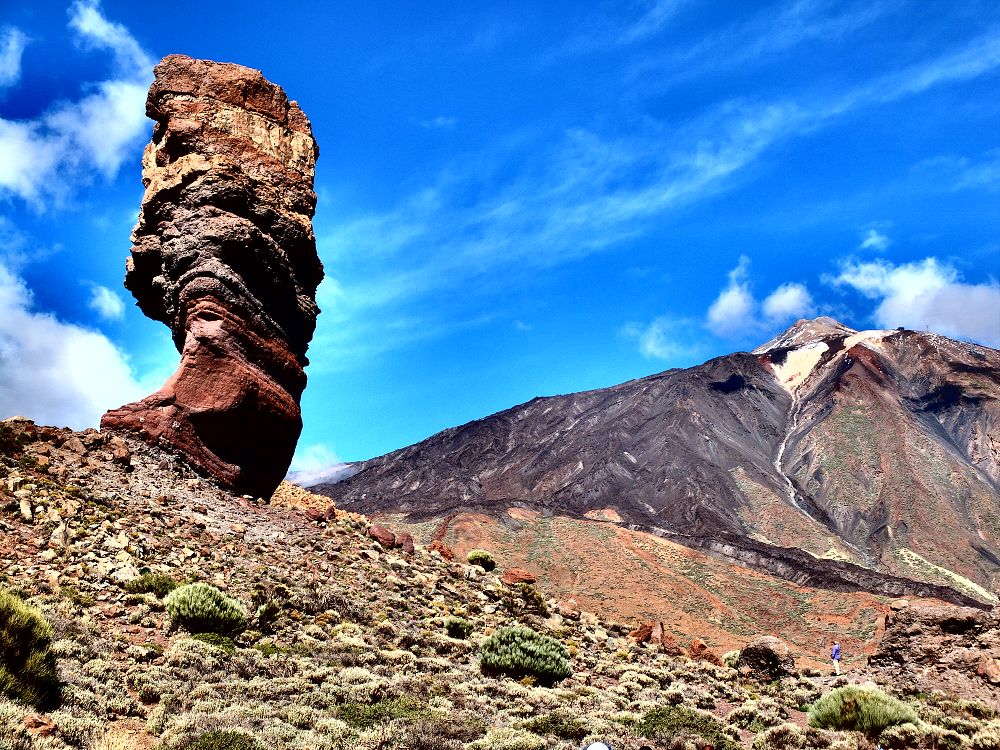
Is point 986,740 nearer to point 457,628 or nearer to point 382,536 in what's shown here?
point 457,628

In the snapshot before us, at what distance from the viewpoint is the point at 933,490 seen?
295 ft

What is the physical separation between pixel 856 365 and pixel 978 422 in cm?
1965

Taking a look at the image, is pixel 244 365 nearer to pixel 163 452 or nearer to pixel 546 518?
pixel 163 452

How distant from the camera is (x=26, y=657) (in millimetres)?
8070

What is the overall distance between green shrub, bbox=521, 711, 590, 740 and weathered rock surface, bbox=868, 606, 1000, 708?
772 cm

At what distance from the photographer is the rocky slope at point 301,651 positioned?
8609mm

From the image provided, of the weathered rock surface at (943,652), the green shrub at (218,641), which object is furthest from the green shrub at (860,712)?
the green shrub at (218,641)

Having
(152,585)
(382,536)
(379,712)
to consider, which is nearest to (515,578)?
(382,536)

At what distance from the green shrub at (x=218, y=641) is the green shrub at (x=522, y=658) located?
4656 millimetres

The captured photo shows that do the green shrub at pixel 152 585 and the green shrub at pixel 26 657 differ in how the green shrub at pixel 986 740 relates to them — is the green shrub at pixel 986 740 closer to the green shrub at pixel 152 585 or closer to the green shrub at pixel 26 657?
the green shrub at pixel 26 657

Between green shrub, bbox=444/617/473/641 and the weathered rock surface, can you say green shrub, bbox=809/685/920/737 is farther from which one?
green shrub, bbox=444/617/473/641

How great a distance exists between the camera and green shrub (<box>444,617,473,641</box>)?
15352 millimetres

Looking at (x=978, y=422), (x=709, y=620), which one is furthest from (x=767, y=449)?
(x=709, y=620)

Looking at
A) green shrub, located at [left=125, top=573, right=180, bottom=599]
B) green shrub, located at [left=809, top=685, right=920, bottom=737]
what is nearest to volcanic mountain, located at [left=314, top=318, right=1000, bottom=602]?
green shrub, located at [left=125, top=573, right=180, bottom=599]
